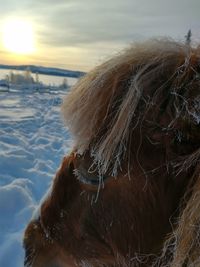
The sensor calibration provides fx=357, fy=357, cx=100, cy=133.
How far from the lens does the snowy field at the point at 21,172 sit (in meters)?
3.07

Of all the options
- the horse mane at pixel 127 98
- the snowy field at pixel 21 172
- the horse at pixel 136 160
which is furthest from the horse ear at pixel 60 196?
the snowy field at pixel 21 172

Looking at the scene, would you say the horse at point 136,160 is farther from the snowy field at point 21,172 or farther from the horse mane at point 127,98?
the snowy field at point 21,172

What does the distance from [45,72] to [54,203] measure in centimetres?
6033

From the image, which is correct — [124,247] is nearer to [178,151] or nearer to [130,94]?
[178,151]

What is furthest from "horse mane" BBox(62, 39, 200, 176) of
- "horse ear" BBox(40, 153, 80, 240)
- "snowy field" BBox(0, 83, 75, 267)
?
"snowy field" BBox(0, 83, 75, 267)

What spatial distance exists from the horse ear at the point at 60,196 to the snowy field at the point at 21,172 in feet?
0.83

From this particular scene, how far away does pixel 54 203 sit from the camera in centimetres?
148

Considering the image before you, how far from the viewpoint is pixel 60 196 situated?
144 centimetres

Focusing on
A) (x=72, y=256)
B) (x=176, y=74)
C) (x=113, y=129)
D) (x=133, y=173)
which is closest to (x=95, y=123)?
(x=113, y=129)

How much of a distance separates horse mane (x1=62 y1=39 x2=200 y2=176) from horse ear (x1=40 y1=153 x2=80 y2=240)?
0.46 ft

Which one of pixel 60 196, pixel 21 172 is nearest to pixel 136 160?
pixel 60 196

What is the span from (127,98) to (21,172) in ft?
11.9

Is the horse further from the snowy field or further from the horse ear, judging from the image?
the snowy field

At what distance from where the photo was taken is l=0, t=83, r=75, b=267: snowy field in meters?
3.07
